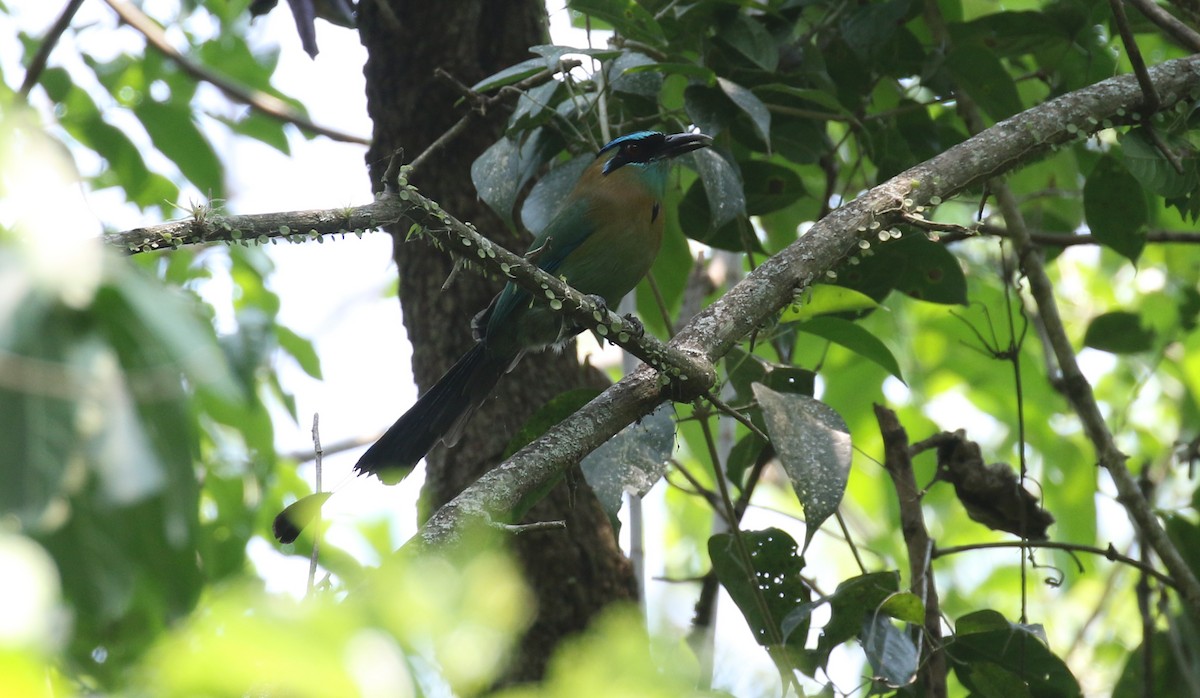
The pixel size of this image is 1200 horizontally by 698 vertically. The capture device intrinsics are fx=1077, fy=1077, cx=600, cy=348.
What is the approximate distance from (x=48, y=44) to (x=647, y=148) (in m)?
2.19

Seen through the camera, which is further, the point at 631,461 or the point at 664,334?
the point at 664,334

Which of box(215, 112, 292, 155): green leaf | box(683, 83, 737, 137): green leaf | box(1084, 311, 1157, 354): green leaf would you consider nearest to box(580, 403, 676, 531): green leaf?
box(683, 83, 737, 137): green leaf

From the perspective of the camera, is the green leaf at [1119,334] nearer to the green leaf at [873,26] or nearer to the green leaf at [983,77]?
the green leaf at [983,77]

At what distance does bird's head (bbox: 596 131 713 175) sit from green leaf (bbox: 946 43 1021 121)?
30.5 inches

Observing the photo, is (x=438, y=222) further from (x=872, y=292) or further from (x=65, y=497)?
(x=872, y=292)

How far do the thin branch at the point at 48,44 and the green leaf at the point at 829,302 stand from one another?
2833 mm

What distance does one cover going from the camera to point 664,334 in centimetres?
375

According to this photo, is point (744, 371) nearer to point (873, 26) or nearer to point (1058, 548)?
point (1058, 548)

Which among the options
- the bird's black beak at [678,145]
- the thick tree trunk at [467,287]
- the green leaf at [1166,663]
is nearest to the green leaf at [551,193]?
the thick tree trunk at [467,287]

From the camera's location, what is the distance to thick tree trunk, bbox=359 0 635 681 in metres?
3.19

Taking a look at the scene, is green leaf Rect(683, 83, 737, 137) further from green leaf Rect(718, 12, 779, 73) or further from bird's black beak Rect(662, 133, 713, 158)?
bird's black beak Rect(662, 133, 713, 158)

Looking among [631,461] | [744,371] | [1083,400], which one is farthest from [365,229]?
[1083,400]

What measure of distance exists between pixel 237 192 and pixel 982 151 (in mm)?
4254

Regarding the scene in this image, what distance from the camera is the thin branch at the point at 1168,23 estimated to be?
2.65 metres
